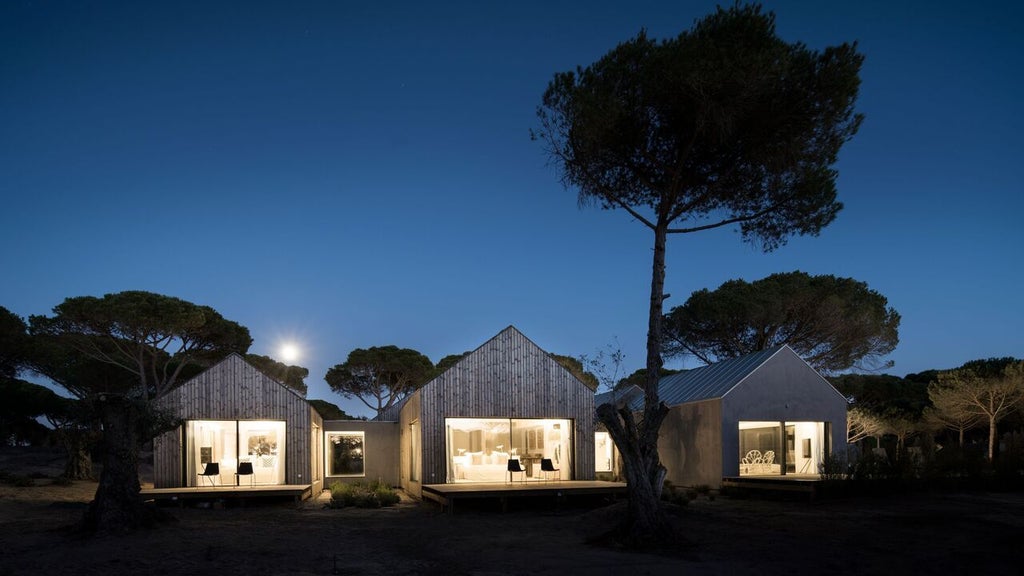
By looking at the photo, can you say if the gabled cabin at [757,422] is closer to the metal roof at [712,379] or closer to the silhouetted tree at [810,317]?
the metal roof at [712,379]

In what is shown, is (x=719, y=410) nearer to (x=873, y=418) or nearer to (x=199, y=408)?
(x=873, y=418)

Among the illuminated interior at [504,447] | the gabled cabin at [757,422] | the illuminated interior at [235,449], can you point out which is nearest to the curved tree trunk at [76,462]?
the illuminated interior at [235,449]

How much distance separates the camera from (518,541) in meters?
10.1

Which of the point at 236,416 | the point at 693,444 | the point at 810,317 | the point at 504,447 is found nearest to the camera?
the point at 236,416

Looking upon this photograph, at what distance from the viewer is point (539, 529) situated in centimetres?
1148

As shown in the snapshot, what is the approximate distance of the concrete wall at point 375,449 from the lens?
68.8ft

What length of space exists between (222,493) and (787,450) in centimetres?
1436

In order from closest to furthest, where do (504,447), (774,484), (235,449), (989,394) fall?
(774,484)
(235,449)
(504,447)
(989,394)

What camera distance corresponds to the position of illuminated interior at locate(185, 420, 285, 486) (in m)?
16.3

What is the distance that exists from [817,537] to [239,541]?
7936 mm

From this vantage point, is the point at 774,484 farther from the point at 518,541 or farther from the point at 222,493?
the point at 222,493

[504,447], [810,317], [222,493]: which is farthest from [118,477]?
[810,317]

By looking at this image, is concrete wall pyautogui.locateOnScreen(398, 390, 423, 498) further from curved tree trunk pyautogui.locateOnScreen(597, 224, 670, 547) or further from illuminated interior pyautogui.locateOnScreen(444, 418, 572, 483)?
curved tree trunk pyautogui.locateOnScreen(597, 224, 670, 547)

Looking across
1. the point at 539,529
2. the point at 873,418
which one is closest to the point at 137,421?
the point at 539,529
